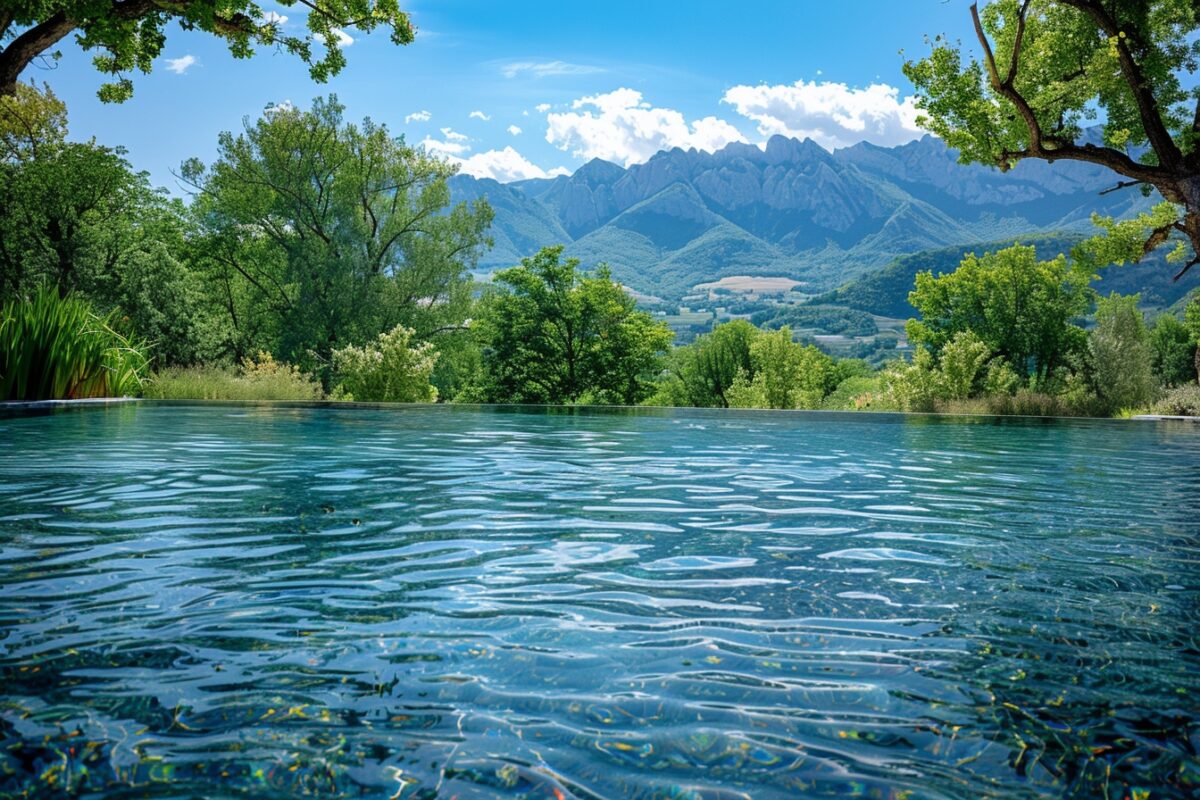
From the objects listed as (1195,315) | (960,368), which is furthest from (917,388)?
(1195,315)

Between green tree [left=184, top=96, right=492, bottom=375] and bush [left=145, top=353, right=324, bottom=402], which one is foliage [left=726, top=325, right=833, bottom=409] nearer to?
bush [left=145, top=353, right=324, bottom=402]

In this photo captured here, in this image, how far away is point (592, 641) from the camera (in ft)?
8.66

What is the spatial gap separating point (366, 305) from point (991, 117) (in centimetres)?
2341

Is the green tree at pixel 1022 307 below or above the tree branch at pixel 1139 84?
below

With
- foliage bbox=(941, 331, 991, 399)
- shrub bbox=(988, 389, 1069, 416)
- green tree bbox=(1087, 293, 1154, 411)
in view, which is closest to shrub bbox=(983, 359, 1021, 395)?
foliage bbox=(941, 331, 991, 399)

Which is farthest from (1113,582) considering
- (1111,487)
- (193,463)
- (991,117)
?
(991,117)

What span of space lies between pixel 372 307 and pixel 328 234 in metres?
4.22

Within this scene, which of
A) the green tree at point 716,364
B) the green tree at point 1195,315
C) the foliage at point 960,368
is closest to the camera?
the foliage at point 960,368

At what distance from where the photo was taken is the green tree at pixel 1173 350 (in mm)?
46562

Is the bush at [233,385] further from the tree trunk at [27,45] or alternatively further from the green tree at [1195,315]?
the green tree at [1195,315]

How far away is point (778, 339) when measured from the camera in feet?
91.4

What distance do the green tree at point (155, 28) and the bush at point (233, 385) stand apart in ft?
23.0

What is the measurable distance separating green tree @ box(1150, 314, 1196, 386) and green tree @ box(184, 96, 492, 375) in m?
A: 39.1

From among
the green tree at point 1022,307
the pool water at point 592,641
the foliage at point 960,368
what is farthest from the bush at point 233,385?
the green tree at point 1022,307
